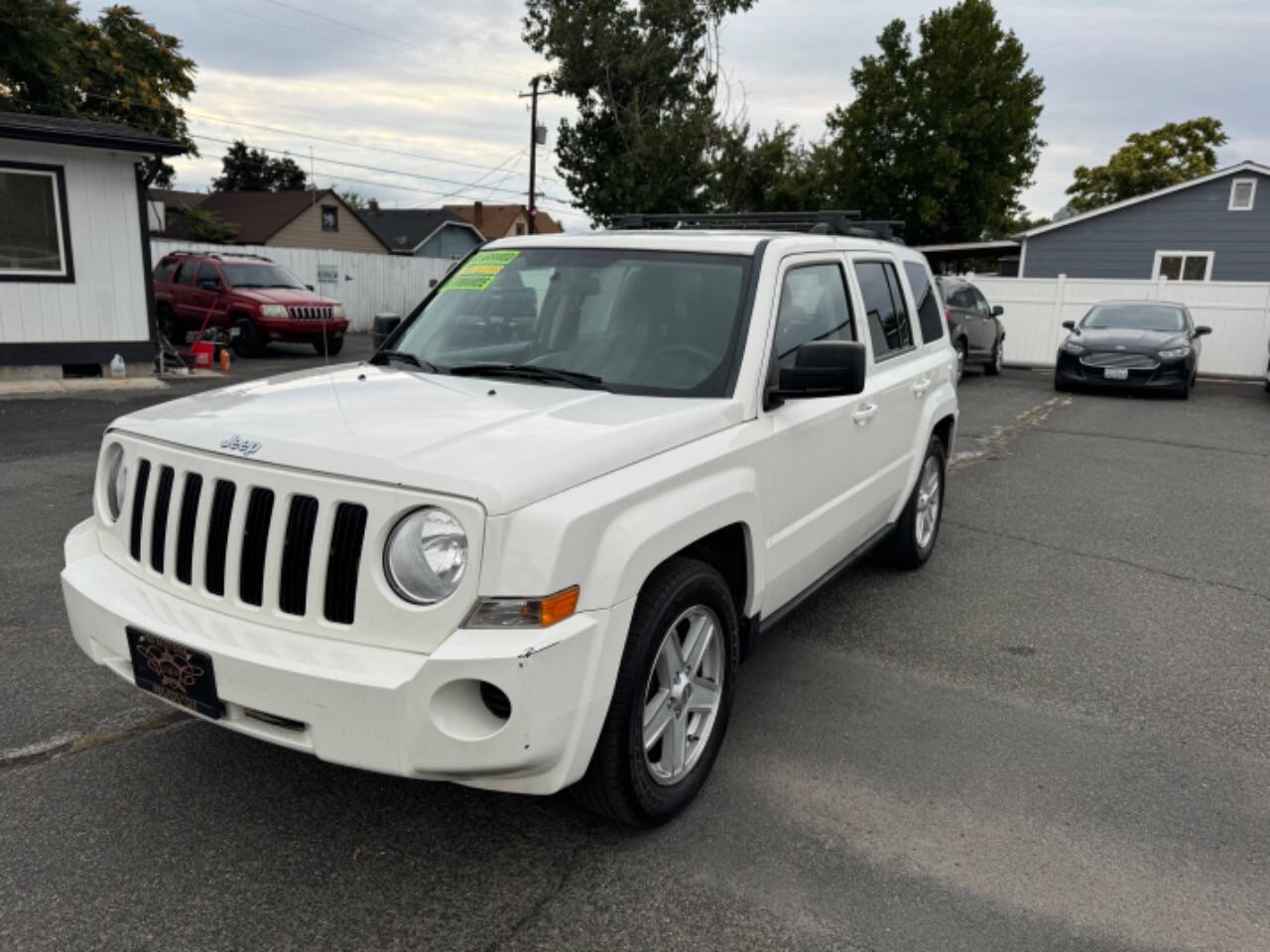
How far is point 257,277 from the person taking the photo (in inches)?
716

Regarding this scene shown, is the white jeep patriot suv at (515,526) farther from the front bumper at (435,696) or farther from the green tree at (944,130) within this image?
the green tree at (944,130)

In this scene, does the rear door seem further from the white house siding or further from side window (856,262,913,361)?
the white house siding

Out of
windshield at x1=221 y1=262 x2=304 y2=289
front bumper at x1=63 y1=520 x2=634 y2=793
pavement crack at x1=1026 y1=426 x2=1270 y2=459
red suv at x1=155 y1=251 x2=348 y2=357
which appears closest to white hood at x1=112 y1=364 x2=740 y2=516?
front bumper at x1=63 y1=520 x2=634 y2=793

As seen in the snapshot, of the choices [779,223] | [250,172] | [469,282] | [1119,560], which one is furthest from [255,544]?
[250,172]

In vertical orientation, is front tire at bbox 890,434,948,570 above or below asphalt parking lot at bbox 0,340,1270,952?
above

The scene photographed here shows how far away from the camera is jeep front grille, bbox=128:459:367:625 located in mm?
2441

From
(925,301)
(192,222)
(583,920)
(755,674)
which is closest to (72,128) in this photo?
(925,301)

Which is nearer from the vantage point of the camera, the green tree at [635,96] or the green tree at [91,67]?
the green tree at [91,67]

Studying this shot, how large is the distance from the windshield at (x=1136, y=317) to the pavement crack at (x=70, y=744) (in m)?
15.9

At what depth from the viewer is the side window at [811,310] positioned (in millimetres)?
3740

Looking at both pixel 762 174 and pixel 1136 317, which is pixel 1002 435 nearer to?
pixel 1136 317

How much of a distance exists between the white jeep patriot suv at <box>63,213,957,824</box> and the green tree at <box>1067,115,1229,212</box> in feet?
181

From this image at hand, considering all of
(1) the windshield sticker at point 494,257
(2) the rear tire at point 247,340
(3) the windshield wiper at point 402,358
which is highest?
(1) the windshield sticker at point 494,257

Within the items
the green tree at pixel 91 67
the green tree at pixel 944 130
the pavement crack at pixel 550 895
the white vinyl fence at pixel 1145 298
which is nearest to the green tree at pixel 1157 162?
the green tree at pixel 944 130
